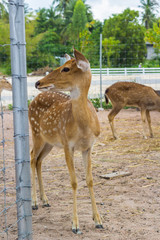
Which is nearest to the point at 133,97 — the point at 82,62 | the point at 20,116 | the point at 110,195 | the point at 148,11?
the point at 110,195

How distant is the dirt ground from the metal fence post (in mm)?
625

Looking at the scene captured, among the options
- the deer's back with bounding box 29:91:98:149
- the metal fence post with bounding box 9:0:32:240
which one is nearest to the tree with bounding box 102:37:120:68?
the deer's back with bounding box 29:91:98:149

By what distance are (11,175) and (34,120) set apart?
1.32m

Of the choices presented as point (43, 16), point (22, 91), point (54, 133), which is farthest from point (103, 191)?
point (43, 16)

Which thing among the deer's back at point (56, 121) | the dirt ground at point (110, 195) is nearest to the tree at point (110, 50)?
the dirt ground at point (110, 195)

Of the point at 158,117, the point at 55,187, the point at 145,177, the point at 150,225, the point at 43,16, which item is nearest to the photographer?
the point at 150,225

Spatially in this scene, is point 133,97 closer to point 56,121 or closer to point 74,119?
point 56,121

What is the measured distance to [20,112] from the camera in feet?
9.40

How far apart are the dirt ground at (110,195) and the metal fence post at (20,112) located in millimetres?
625

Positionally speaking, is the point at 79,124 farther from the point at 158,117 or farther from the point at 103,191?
the point at 158,117

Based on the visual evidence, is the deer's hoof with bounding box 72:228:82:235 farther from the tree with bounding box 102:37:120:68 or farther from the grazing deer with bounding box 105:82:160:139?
the tree with bounding box 102:37:120:68

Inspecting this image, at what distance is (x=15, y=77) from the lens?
9.24ft

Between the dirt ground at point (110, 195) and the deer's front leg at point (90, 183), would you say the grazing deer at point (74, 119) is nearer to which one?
the deer's front leg at point (90, 183)

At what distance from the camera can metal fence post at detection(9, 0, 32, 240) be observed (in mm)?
2783
